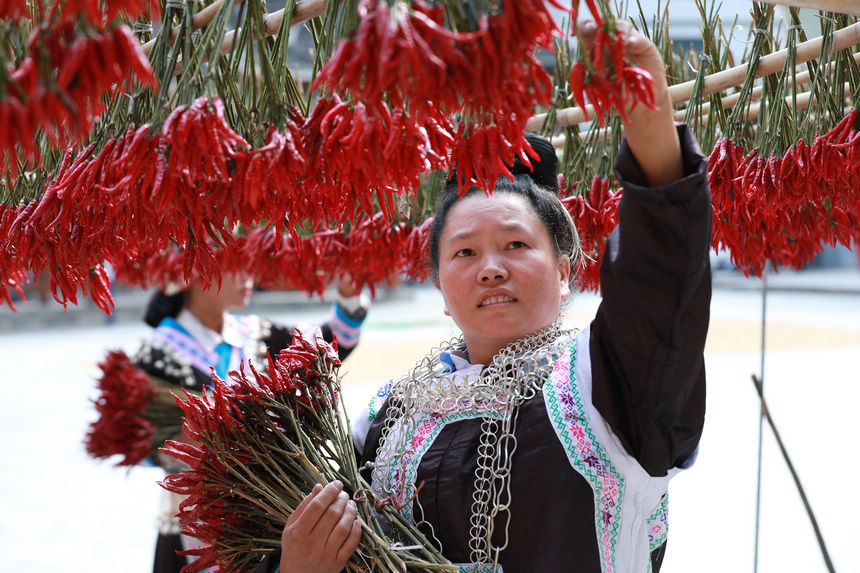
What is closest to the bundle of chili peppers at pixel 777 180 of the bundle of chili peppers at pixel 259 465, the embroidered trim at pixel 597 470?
the embroidered trim at pixel 597 470

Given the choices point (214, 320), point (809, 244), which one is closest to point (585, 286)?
point (809, 244)

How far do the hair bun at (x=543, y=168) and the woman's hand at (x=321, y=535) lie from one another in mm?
615

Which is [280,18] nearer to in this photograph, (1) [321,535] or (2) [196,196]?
(2) [196,196]

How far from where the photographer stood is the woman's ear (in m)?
1.35

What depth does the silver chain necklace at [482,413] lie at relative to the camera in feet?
3.77

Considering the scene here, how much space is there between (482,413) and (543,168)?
454 millimetres

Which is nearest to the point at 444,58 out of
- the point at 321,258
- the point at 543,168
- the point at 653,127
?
the point at 653,127

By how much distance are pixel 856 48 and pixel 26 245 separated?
153 cm

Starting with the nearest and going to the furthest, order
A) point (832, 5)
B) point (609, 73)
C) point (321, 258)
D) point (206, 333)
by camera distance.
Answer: point (609, 73) < point (832, 5) < point (321, 258) < point (206, 333)

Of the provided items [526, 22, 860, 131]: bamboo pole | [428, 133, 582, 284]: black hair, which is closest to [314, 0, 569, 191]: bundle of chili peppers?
[526, 22, 860, 131]: bamboo pole

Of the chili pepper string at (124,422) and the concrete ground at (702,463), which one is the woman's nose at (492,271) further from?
the chili pepper string at (124,422)

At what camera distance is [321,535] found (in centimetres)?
116

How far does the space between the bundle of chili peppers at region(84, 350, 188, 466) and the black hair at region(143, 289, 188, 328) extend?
29 centimetres

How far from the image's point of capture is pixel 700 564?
12.3 ft
